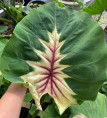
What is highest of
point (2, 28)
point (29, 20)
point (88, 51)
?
point (29, 20)

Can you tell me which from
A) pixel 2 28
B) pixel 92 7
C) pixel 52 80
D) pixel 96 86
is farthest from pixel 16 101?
pixel 2 28

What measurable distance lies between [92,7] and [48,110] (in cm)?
56

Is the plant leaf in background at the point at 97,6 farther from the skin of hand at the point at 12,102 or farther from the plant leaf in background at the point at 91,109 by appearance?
the skin of hand at the point at 12,102

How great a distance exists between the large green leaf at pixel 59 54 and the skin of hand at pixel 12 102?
0.04 meters

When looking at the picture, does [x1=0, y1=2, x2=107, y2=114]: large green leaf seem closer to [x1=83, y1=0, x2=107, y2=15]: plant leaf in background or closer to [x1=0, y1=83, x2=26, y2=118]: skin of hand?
[x1=0, y1=83, x2=26, y2=118]: skin of hand

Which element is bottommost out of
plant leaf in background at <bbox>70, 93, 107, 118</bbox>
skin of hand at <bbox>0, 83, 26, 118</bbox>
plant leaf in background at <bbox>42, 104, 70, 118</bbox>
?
plant leaf in background at <bbox>70, 93, 107, 118</bbox>

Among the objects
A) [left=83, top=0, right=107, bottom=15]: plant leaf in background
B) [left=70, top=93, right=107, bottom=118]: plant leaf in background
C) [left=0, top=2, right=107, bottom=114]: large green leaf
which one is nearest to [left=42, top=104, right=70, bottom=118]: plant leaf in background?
[left=70, top=93, right=107, bottom=118]: plant leaf in background

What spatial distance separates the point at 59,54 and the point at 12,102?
0.22m

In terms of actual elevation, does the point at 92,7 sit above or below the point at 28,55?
below

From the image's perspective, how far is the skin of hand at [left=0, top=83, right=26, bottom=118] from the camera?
49cm

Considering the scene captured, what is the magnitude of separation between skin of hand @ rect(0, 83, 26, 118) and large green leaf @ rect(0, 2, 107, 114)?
4cm

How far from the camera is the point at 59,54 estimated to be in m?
0.59

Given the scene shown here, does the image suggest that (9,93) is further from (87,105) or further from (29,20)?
(87,105)

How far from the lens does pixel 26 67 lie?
1.86 feet
